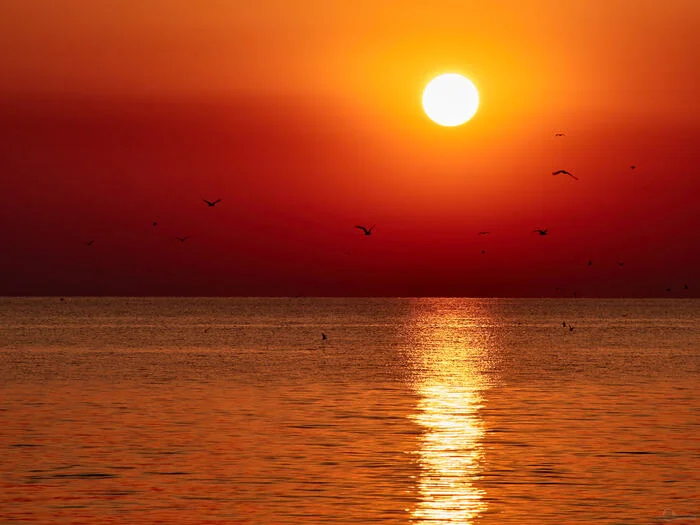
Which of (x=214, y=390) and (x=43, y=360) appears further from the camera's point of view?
(x=43, y=360)

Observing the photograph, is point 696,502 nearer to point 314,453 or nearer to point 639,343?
point 314,453

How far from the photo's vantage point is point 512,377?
267 feet

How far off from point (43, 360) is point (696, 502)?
71.1 meters

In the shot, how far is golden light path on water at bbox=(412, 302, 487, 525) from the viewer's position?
106 ft

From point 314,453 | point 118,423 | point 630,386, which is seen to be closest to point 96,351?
point 630,386

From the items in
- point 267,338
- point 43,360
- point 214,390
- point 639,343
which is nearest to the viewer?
point 214,390

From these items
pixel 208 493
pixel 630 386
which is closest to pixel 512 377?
pixel 630 386

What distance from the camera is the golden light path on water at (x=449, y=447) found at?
32.3 meters

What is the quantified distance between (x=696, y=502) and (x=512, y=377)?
47.6 m

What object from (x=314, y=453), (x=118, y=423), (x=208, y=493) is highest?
(x=118, y=423)

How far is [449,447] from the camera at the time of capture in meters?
43.7

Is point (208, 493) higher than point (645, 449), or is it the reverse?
point (645, 449)

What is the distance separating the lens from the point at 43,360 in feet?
320

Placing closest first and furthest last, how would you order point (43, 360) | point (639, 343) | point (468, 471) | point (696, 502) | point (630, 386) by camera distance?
point (696, 502), point (468, 471), point (630, 386), point (43, 360), point (639, 343)
